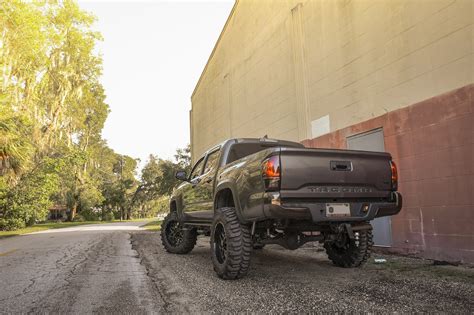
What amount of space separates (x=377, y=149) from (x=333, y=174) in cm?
368

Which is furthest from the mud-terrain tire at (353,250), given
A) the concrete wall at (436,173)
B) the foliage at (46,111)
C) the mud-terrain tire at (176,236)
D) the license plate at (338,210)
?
the foliage at (46,111)

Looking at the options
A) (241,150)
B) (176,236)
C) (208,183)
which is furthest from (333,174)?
(176,236)

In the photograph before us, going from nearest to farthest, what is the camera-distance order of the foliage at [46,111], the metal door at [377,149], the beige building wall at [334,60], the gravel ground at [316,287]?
the gravel ground at [316,287], the beige building wall at [334,60], the metal door at [377,149], the foliage at [46,111]

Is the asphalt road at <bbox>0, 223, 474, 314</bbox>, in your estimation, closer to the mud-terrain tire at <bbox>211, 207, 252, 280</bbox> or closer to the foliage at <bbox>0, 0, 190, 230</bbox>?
the mud-terrain tire at <bbox>211, 207, 252, 280</bbox>

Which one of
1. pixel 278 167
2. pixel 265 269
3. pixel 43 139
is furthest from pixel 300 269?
pixel 43 139

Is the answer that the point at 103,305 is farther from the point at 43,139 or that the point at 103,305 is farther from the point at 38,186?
the point at 43,139

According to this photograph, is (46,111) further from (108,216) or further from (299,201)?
(299,201)

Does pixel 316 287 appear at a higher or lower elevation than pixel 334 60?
lower

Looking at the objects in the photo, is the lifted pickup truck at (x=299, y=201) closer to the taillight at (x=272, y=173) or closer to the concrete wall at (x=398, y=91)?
the taillight at (x=272, y=173)

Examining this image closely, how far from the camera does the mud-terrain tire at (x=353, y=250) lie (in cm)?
539

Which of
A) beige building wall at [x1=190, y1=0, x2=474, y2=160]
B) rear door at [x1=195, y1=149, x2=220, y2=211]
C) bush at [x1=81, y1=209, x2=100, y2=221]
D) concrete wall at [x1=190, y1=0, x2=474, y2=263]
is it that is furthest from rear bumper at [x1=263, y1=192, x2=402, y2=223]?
bush at [x1=81, y1=209, x2=100, y2=221]

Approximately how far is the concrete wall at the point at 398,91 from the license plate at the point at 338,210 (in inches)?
101

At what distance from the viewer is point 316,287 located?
14.3 ft

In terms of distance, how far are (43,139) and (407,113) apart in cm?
2759
